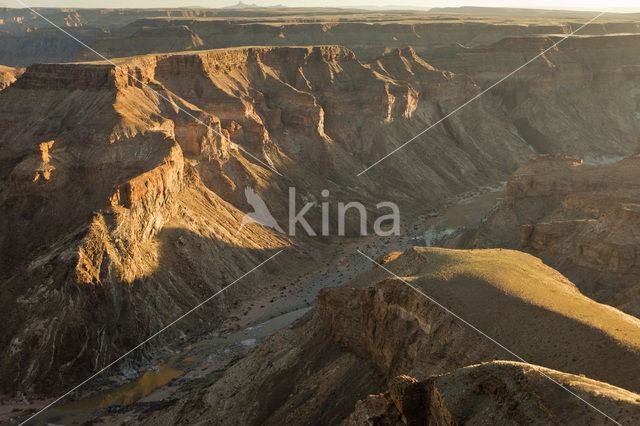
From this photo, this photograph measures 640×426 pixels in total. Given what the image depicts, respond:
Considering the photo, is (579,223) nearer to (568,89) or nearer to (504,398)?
(504,398)

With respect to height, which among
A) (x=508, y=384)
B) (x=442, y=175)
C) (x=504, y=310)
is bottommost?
(x=442, y=175)

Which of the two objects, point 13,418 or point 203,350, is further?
point 203,350

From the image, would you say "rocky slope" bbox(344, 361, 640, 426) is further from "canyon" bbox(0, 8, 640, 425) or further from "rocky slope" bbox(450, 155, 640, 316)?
"rocky slope" bbox(450, 155, 640, 316)

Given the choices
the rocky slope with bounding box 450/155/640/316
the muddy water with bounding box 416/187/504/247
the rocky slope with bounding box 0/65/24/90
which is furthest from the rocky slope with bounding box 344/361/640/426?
the rocky slope with bounding box 0/65/24/90

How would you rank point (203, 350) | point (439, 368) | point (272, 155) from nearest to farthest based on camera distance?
1. point (439, 368)
2. point (203, 350)
3. point (272, 155)

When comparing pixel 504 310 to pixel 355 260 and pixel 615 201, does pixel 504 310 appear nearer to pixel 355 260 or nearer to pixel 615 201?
pixel 615 201

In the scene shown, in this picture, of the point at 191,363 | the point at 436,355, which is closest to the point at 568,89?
the point at 191,363

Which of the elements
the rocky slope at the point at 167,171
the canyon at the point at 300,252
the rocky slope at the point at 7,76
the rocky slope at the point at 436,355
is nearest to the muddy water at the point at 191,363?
the canyon at the point at 300,252

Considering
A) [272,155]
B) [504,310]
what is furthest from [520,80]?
[504,310]
